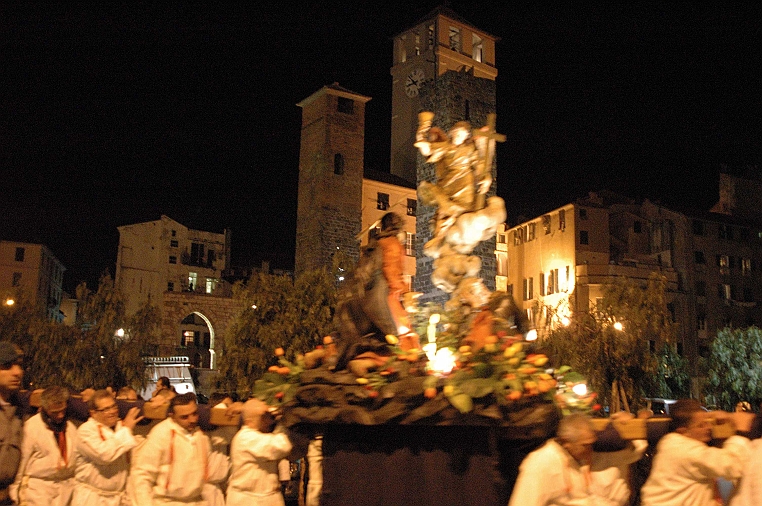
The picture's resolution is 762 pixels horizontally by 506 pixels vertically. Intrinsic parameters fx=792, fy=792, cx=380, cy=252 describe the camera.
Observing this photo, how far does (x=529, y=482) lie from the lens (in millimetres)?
4980

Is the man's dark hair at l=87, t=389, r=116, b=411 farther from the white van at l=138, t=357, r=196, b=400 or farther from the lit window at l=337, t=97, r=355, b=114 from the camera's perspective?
the lit window at l=337, t=97, r=355, b=114

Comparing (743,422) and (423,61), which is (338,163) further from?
(743,422)

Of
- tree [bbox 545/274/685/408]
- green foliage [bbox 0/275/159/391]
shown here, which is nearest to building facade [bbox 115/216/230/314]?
green foliage [bbox 0/275/159/391]

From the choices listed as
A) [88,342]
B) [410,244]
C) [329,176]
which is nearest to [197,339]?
[329,176]

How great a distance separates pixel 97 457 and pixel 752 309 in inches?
2019

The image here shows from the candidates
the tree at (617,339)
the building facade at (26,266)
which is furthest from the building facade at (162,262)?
the tree at (617,339)

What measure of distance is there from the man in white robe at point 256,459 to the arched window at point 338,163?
1755 inches

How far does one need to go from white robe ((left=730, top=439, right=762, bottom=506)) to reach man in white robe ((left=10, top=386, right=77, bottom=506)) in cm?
542

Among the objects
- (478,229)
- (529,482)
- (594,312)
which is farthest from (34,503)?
(594,312)

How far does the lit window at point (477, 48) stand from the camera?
5596cm

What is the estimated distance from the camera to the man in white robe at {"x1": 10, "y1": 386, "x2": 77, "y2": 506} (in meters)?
6.89

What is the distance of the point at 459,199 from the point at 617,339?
25.5 m

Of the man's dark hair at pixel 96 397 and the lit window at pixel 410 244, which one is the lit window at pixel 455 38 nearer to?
the lit window at pixel 410 244

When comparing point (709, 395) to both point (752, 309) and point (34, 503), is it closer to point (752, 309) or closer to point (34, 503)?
point (752, 309)
